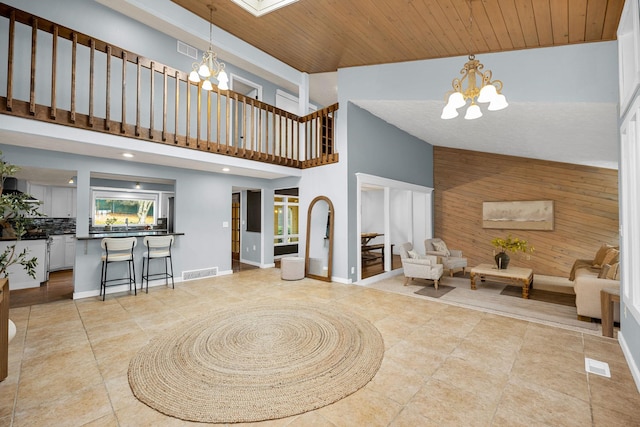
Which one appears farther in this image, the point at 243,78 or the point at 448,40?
the point at 243,78

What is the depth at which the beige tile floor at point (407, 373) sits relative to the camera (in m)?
1.96

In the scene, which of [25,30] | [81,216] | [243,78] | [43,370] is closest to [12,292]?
[81,216]

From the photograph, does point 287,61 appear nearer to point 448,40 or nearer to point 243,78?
point 243,78

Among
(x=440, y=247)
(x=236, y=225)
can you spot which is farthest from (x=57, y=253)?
(x=440, y=247)

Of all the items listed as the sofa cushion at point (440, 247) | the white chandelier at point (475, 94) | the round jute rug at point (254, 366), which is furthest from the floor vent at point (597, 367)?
the sofa cushion at point (440, 247)

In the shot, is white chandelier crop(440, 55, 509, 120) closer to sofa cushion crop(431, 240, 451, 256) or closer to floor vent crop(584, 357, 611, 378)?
floor vent crop(584, 357, 611, 378)

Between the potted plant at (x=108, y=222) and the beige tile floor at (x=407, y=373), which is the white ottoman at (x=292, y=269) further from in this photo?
the potted plant at (x=108, y=222)

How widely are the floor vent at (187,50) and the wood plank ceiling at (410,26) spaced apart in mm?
1431

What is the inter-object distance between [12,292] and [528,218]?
10733mm

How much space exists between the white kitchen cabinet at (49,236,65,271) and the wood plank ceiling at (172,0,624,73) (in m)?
5.99

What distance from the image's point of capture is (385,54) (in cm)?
488

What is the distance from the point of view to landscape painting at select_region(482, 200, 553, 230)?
6.49m

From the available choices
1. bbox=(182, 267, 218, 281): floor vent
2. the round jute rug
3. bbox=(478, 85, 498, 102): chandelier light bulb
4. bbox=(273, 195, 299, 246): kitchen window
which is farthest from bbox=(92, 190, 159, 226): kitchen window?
bbox=(478, 85, 498, 102): chandelier light bulb

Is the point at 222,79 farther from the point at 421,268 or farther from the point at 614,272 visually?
the point at 614,272
